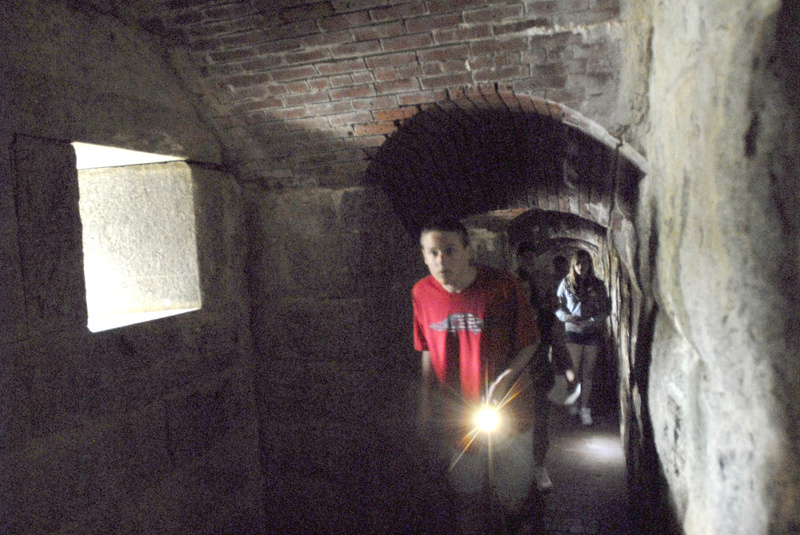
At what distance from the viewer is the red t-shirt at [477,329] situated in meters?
2.34

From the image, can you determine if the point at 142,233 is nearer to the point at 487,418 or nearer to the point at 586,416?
the point at 487,418

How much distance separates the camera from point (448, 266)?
230 cm

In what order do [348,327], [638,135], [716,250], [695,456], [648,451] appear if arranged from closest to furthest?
[716,250], [695,456], [638,135], [648,451], [348,327]

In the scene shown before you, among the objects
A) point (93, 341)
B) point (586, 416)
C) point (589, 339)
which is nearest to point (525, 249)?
point (589, 339)

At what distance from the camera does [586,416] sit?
16.6ft

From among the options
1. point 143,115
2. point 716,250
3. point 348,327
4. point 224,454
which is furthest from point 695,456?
point 143,115

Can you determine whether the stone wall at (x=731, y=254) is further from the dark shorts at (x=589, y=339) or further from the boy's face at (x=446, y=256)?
the dark shorts at (x=589, y=339)

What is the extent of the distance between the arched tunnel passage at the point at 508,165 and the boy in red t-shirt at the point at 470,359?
749 mm

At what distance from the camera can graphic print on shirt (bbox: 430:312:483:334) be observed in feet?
7.64

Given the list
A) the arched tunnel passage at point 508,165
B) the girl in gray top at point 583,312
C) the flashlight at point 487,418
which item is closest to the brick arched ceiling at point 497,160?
the arched tunnel passage at point 508,165

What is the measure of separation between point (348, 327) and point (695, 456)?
1858mm

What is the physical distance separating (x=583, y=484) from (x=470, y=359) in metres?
1.97

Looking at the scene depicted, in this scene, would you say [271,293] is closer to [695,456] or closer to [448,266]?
[448,266]

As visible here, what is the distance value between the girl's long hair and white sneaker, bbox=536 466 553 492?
1.70m
